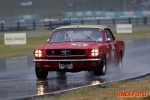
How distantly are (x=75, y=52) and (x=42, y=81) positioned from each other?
1.17 meters

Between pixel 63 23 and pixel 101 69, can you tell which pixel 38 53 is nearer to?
pixel 101 69

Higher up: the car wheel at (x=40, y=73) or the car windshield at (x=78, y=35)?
the car windshield at (x=78, y=35)

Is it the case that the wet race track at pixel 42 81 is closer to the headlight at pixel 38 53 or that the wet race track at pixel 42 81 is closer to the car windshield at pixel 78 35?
the headlight at pixel 38 53

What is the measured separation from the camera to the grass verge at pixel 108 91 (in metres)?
9.73

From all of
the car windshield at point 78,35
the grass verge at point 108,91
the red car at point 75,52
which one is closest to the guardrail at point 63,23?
the car windshield at point 78,35

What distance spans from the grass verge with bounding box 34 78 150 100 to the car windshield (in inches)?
94.3

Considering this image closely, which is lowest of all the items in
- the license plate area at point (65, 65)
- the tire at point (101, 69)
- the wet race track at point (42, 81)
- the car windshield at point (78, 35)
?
the wet race track at point (42, 81)

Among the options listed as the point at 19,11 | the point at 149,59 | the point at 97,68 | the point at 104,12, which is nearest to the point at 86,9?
the point at 104,12

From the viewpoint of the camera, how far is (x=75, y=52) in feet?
44.2

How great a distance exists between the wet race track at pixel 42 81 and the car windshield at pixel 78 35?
107 cm

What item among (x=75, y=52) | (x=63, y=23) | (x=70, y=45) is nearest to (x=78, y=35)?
(x=70, y=45)

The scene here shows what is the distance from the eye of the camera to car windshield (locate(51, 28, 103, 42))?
14.6m

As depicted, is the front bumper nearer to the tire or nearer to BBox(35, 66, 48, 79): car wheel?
the tire

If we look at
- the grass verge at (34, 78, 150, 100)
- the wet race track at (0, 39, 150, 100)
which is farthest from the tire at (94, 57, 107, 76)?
the grass verge at (34, 78, 150, 100)
